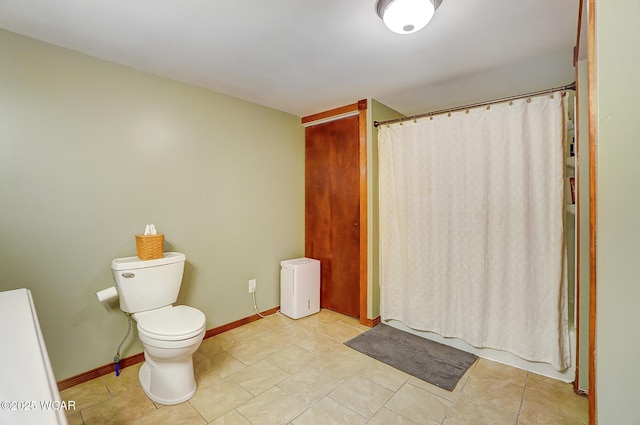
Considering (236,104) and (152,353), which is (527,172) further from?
(152,353)

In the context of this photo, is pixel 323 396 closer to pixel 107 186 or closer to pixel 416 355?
pixel 416 355

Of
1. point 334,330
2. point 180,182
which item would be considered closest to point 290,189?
point 180,182

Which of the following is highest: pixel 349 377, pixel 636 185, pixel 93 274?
pixel 636 185

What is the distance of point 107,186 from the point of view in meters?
1.93

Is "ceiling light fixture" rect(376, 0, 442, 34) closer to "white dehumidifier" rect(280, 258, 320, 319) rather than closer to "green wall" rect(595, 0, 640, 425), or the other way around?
"green wall" rect(595, 0, 640, 425)

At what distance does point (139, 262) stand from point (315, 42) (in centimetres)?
175

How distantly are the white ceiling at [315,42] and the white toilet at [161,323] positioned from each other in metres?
1.35

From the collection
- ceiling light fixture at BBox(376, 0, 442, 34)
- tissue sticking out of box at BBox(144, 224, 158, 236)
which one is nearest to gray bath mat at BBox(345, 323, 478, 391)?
tissue sticking out of box at BBox(144, 224, 158, 236)

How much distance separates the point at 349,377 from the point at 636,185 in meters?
1.79

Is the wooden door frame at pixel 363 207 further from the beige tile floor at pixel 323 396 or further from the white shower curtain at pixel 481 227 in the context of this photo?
the beige tile floor at pixel 323 396

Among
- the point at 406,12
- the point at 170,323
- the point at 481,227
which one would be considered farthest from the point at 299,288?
the point at 406,12

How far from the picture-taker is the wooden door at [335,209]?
2.83 meters

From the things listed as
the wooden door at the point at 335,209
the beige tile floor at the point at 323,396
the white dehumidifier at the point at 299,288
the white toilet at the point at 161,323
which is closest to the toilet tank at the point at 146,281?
the white toilet at the point at 161,323

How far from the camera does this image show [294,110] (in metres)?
2.99
